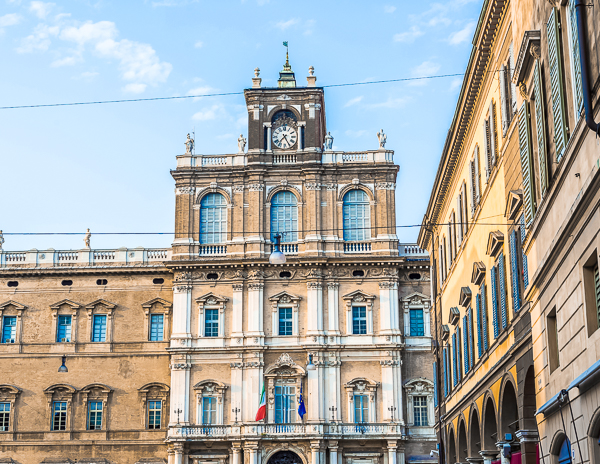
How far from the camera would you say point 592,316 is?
43.6 ft

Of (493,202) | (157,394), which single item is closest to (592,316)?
(493,202)

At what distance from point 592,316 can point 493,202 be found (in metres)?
11.3

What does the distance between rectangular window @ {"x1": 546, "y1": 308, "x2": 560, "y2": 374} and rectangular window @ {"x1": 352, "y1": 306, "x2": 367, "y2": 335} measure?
131 ft

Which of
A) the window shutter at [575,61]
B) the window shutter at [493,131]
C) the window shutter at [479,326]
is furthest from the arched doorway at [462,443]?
the window shutter at [575,61]

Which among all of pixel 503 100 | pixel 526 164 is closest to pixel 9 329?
pixel 503 100

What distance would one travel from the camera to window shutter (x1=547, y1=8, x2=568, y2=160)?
14.8 metres

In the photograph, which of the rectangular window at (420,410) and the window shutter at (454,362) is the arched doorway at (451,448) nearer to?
the window shutter at (454,362)

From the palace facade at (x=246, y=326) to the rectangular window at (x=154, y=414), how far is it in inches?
5.4

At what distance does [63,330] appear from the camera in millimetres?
59062

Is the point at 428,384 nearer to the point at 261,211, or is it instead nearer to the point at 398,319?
the point at 398,319

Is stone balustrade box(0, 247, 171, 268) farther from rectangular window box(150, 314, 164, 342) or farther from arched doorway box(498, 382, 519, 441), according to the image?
arched doorway box(498, 382, 519, 441)

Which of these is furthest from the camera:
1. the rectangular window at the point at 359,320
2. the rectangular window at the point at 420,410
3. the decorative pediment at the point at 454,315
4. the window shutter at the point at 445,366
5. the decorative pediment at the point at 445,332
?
the rectangular window at the point at 359,320

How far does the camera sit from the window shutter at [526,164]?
59.0 feet

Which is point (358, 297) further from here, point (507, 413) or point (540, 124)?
point (540, 124)
